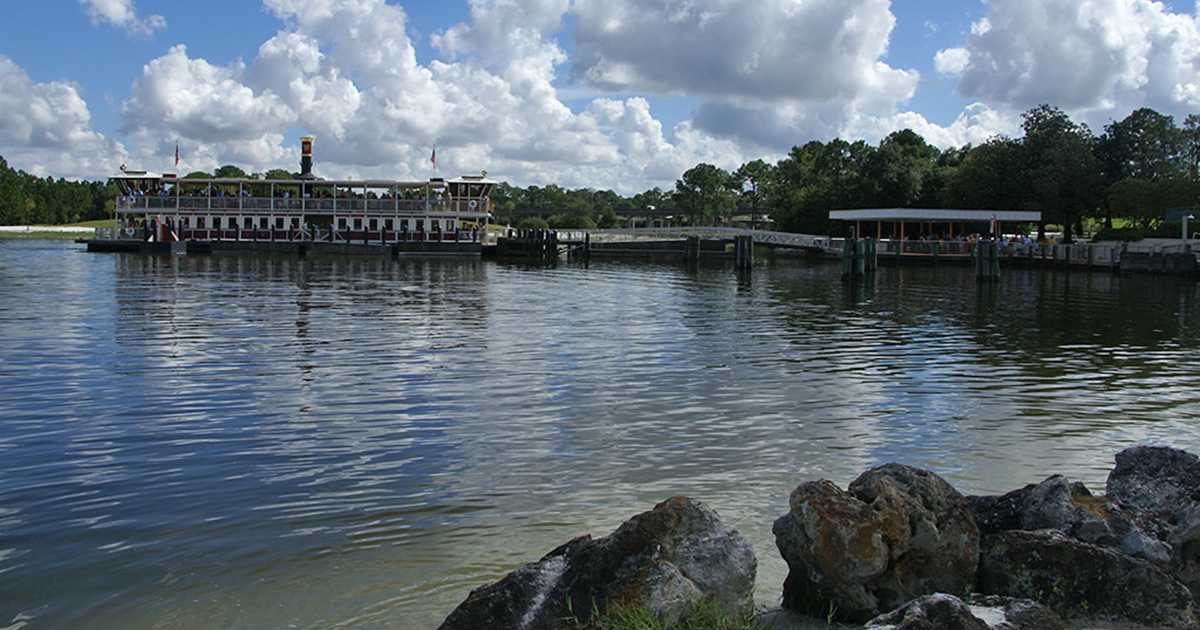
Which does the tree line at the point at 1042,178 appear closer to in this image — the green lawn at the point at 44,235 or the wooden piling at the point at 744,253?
Result: the wooden piling at the point at 744,253

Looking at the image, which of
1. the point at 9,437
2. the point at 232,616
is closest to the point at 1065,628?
the point at 232,616

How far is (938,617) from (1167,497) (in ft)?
13.4

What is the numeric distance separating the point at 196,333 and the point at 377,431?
13.4 m

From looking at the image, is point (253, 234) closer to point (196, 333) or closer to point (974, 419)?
point (196, 333)

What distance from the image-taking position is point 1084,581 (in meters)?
7.41

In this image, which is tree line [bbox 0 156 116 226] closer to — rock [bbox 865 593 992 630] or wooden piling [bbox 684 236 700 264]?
wooden piling [bbox 684 236 700 264]

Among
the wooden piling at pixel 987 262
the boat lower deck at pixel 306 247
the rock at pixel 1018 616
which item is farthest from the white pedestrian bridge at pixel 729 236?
the rock at pixel 1018 616

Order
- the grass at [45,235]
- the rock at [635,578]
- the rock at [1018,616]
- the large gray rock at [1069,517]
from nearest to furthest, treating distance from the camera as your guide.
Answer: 1. the rock at [1018,616]
2. the rock at [635,578]
3. the large gray rock at [1069,517]
4. the grass at [45,235]

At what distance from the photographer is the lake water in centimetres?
890

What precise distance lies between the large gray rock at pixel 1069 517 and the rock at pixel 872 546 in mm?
779

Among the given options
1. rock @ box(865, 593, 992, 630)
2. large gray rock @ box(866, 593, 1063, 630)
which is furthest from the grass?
rock @ box(865, 593, 992, 630)

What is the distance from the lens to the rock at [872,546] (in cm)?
730

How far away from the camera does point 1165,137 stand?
251ft

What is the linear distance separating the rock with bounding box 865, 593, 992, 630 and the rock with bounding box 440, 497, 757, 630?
1122mm
